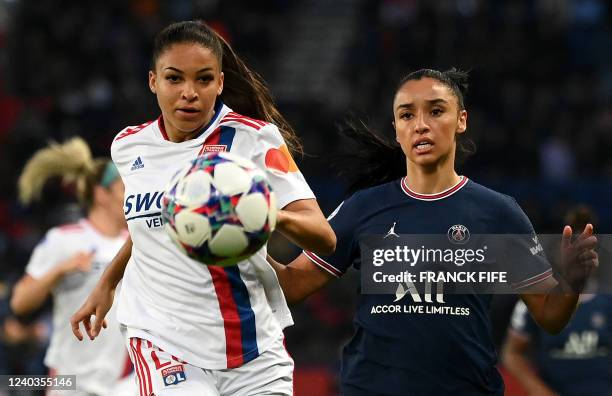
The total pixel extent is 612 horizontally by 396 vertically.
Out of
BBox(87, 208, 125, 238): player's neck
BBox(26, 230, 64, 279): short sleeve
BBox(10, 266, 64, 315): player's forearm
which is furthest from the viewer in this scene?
BBox(87, 208, 125, 238): player's neck

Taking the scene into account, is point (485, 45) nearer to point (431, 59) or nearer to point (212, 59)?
point (431, 59)

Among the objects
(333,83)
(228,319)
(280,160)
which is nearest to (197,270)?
(228,319)

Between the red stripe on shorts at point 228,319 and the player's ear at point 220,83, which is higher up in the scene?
the player's ear at point 220,83

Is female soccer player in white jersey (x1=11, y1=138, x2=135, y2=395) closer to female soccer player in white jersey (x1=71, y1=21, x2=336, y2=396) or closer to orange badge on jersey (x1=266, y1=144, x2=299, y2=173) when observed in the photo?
female soccer player in white jersey (x1=71, y1=21, x2=336, y2=396)

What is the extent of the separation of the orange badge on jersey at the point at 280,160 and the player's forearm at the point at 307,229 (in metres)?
0.20

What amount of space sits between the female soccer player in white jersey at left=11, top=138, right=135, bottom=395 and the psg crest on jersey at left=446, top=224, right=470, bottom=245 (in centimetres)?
276

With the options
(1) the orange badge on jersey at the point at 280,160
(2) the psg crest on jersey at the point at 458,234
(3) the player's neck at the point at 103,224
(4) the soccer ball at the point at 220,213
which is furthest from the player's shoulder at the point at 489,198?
(3) the player's neck at the point at 103,224

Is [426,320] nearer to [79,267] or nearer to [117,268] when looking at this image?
[117,268]

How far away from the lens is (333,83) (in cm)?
1786

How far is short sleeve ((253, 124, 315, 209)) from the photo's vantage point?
421cm

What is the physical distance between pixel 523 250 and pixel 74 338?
10.6 ft

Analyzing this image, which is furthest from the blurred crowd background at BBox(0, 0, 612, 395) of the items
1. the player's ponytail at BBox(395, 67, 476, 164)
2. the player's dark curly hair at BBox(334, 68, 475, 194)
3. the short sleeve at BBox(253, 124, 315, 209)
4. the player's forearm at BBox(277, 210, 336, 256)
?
the player's forearm at BBox(277, 210, 336, 256)

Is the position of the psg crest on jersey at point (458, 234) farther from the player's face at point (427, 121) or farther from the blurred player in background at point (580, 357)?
the blurred player in background at point (580, 357)

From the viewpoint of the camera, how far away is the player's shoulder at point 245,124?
171 inches
